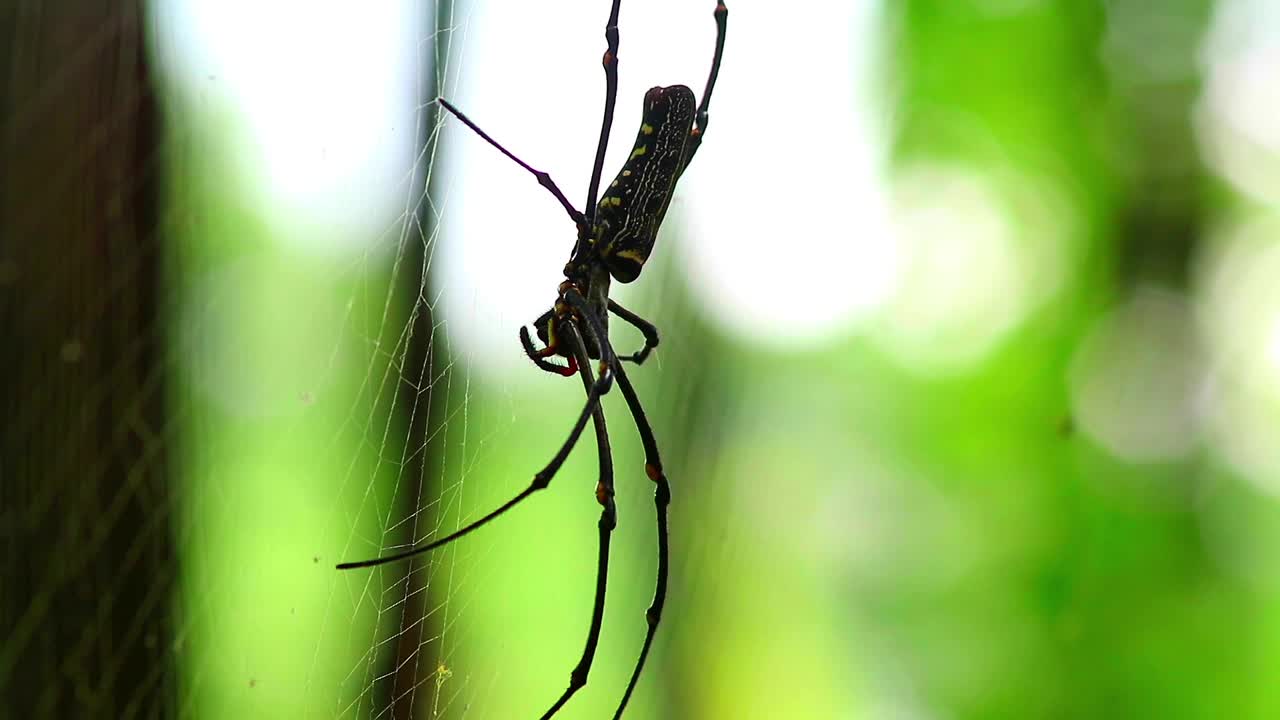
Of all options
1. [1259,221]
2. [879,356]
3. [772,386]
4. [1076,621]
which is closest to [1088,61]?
[1259,221]

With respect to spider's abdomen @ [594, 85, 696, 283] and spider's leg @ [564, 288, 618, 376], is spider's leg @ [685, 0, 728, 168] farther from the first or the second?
spider's leg @ [564, 288, 618, 376]

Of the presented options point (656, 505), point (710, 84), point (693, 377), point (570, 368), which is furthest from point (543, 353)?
point (693, 377)

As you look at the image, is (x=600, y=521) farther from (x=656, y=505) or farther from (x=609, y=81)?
(x=609, y=81)

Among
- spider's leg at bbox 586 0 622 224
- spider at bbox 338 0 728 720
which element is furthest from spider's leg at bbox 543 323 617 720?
spider's leg at bbox 586 0 622 224

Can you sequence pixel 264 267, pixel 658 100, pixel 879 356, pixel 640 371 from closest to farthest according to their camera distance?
1. pixel 658 100
2. pixel 264 267
3. pixel 640 371
4. pixel 879 356

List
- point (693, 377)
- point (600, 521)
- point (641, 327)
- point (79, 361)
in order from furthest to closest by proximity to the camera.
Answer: point (693, 377), point (641, 327), point (600, 521), point (79, 361)

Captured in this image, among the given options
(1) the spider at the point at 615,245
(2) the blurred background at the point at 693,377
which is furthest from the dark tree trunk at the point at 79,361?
(1) the spider at the point at 615,245

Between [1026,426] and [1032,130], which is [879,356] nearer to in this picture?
[1026,426]
